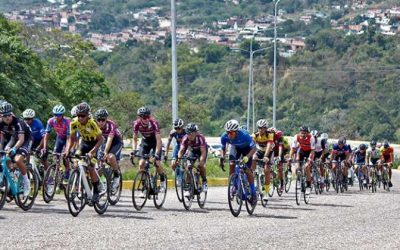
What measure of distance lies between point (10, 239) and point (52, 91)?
113 feet

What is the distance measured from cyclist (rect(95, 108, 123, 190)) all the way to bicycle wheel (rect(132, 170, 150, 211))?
0.63 meters

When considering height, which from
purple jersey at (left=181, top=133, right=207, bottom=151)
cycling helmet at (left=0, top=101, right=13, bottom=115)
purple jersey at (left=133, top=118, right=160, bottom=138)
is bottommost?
purple jersey at (left=181, top=133, right=207, bottom=151)

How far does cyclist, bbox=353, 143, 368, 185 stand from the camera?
37938mm

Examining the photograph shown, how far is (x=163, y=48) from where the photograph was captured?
155 meters

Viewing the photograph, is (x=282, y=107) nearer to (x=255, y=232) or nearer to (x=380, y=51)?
(x=380, y=51)

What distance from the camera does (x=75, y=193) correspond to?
768 inches

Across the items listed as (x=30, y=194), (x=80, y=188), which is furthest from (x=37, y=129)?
(x=80, y=188)

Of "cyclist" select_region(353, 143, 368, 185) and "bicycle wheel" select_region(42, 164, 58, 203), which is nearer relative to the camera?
"bicycle wheel" select_region(42, 164, 58, 203)

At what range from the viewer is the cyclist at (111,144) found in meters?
22.3

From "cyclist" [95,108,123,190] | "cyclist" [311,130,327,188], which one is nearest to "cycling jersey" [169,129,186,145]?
"cyclist" [95,108,123,190]

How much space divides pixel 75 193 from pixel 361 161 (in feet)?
66.9

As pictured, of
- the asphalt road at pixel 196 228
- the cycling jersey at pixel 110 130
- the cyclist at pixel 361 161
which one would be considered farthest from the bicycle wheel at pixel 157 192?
the cyclist at pixel 361 161

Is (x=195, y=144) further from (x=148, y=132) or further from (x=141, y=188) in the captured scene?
(x=141, y=188)

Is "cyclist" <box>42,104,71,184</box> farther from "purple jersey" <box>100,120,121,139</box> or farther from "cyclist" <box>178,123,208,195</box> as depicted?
"cyclist" <box>178,123,208,195</box>
